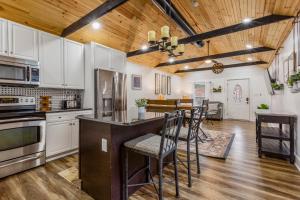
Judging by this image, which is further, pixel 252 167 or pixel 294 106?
pixel 294 106

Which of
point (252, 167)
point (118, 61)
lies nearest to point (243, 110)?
point (252, 167)

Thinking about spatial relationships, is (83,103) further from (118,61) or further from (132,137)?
(132,137)

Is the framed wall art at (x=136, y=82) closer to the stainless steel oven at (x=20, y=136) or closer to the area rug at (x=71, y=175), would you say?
the stainless steel oven at (x=20, y=136)

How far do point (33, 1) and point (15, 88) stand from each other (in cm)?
157

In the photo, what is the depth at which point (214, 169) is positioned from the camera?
2.67 metres

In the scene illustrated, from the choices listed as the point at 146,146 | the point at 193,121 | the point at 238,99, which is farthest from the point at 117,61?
the point at 238,99

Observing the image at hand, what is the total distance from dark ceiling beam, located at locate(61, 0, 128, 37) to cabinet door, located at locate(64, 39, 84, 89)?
0.88 feet

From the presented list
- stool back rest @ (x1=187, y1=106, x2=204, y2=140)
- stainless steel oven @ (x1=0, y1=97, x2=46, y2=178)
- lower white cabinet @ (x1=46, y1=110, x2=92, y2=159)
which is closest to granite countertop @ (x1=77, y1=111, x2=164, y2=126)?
stool back rest @ (x1=187, y1=106, x2=204, y2=140)

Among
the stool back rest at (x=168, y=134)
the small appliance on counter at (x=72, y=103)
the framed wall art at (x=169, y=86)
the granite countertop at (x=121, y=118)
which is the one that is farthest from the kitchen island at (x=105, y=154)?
the framed wall art at (x=169, y=86)

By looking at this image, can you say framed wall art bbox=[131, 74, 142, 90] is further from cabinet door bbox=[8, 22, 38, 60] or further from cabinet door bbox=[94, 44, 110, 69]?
cabinet door bbox=[8, 22, 38, 60]

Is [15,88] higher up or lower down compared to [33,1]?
lower down

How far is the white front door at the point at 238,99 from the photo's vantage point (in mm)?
7926

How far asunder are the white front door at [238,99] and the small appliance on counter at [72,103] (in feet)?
24.1

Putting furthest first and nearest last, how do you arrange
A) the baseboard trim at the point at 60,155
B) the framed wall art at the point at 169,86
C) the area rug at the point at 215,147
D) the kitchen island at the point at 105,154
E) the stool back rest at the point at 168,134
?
1. the framed wall art at the point at 169,86
2. the area rug at the point at 215,147
3. the baseboard trim at the point at 60,155
4. the kitchen island at the point at 105,154
5. the stool back rest at the point at 168,134
